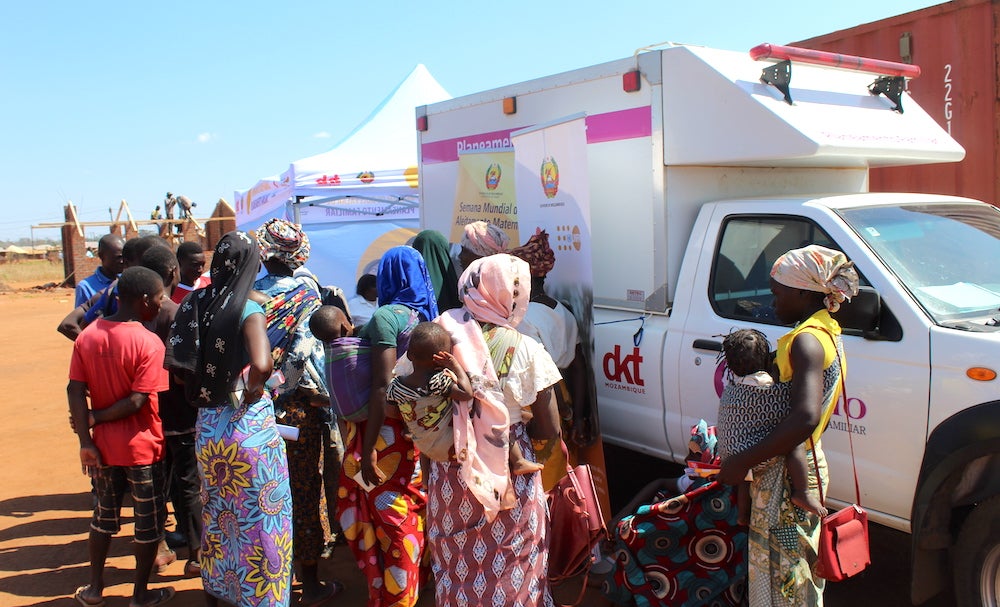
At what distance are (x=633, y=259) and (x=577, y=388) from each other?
870 mm

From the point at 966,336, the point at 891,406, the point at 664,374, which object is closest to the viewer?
the point at 966,336

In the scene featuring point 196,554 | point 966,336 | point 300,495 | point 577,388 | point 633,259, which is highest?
point 633,259

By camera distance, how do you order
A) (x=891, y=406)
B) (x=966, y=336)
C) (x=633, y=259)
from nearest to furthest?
1. (x=966, y=336)
2. (x=891, y=406)
3. (x=633, y=259)

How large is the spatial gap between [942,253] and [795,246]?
64 cm

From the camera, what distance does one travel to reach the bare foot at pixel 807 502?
2.81 m

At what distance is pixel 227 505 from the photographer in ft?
11.2

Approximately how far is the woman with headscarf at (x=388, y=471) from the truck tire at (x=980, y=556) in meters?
2.25

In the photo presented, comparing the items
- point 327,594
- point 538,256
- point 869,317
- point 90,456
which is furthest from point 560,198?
point 90,456

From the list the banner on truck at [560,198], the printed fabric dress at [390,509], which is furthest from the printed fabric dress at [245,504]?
the banner on truck at [560,198]

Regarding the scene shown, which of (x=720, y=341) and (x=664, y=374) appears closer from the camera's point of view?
(x=720, y=341)

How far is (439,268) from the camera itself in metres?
4.84

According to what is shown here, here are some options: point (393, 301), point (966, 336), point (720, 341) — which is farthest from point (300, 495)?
point (966, 336)

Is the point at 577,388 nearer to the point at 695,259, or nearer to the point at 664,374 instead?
the point at 664,374

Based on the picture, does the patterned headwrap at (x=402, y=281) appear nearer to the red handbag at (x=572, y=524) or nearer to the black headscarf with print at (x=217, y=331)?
the black headscarf with print at (x=217, y=331)
